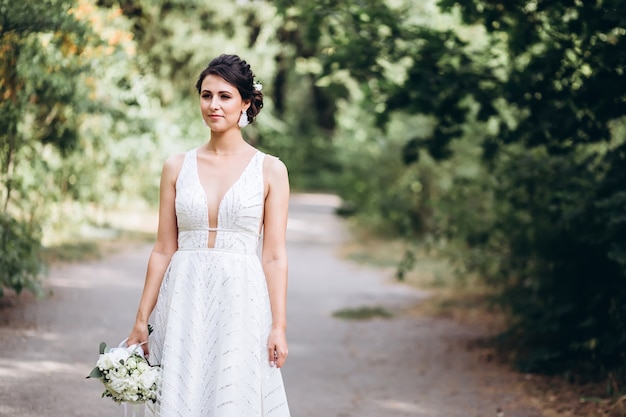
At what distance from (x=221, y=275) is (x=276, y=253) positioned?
0.27 metres

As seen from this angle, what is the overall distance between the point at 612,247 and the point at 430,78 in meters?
2.57

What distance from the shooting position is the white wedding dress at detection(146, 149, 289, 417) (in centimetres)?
359

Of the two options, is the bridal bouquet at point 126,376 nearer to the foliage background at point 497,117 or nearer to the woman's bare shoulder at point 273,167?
the woman's bare shoulder at point 273,167

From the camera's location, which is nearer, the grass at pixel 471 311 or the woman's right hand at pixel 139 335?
the woman's right hand at pixel 139 335

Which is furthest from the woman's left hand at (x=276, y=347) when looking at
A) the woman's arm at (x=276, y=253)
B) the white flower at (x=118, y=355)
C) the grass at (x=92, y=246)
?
the grass at (x=92, y=246)

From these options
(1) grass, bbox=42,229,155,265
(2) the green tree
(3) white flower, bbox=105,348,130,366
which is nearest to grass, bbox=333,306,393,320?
(1) grass, bbox=42,229,155,265

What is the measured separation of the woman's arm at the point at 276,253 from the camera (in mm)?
3674

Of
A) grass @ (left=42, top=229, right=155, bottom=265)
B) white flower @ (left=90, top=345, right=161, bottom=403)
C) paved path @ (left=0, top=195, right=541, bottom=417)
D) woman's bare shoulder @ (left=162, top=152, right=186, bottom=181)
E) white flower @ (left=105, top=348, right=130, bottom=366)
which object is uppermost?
woman's bare shoulder @ (left=162, top=152, right=186, bottom=181)

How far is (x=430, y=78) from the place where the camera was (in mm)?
7801

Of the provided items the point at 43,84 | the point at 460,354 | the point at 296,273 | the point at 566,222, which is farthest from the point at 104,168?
the point at 566,222

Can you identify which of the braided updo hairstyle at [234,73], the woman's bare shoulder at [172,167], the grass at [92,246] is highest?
the braided updo hairstyle at [234,73]

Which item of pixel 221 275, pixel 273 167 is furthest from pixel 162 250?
pixel 273 167

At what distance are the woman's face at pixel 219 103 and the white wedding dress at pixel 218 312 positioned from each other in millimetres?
217

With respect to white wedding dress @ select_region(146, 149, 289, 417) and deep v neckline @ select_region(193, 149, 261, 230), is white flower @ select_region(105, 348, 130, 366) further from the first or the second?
deep v neckline @ select_region(193, 149, 261, 230)
